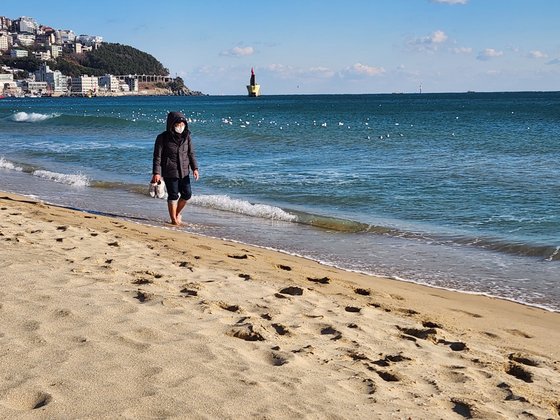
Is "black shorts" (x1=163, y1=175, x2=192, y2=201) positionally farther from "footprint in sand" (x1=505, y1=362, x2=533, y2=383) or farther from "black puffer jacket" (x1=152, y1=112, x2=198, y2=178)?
"footprint in sand" (x1=505, y1=362, x2=533, y2=383)

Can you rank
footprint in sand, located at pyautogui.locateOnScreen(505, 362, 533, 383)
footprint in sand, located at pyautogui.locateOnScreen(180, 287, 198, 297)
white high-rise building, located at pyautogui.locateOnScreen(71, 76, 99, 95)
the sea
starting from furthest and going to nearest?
1. white high-rise building, located at pyautogui.locateOnScreen(71, 76, 99, 95)
2. the sea
3. footprint in sand, located at pyautogui.locateOnScreen(180, 287, 198, 297)
4. footprint in sand, located at pyautogui.locateOnScreen(505, 362, 533, 383)

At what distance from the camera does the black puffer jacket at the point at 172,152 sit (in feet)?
33.2

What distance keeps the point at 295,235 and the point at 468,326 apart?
16.0 feet

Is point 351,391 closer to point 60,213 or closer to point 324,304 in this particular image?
point 324,304

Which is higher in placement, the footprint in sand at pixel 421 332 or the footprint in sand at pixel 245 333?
the footprint in sand at pixel 245 333

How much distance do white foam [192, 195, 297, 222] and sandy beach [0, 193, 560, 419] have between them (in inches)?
185

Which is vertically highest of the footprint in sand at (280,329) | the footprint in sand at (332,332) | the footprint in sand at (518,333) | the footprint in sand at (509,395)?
the footprint in sand at (280,329)

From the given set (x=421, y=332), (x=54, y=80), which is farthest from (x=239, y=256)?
(x=54, y=80)

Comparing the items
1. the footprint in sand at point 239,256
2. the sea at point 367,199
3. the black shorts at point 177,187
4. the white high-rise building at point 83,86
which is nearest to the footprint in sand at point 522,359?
the sea at point 367,199

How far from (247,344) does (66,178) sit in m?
13.4

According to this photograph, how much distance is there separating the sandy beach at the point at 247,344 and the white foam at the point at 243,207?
4697 millimetres

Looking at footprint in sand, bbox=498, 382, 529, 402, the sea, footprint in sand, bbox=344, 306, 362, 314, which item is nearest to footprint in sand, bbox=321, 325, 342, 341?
footprint in sand, bbox=344, 306, 362, 314

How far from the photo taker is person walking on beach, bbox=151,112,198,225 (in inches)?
398

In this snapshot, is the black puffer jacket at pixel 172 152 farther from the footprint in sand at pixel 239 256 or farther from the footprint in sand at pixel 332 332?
the footprint in sand at pixel 332 332
